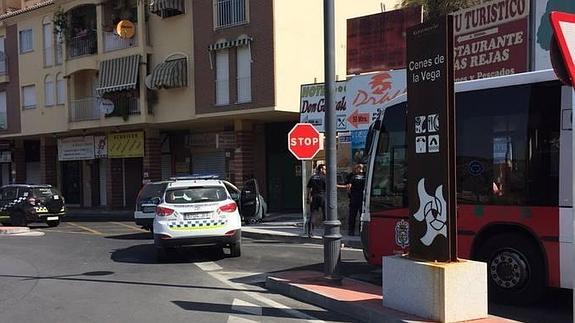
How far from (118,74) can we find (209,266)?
19.2 meters

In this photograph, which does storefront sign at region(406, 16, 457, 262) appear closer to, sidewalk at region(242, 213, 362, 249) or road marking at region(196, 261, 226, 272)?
road marking at region(196, 261, 226, 272)

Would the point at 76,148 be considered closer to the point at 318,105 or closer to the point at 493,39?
the point at 318,105

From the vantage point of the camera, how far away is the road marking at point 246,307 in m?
7.81

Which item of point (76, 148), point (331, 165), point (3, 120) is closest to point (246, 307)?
point (331, 165)

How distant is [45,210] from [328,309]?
58.1ft

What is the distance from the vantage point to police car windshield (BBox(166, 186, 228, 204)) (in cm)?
1293

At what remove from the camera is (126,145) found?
3200cm

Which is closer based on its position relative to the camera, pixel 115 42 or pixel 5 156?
pixel 115 42

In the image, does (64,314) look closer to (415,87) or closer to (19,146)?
(415,87)

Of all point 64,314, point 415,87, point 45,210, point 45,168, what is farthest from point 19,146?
point 415,87

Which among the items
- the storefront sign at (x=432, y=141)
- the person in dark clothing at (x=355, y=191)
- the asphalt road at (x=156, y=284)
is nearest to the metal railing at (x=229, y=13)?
the asphalt road at (x=156, y=284)

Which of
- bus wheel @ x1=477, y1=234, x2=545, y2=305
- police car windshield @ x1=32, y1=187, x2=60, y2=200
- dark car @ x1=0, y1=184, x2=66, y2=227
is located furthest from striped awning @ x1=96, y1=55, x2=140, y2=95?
bus wheel @ x1=477, y1=234, x2=545, y2=305

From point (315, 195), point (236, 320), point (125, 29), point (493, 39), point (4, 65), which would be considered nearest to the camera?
point (236, 320)

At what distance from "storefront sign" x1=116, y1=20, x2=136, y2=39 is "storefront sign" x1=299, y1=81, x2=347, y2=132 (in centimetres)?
1179
